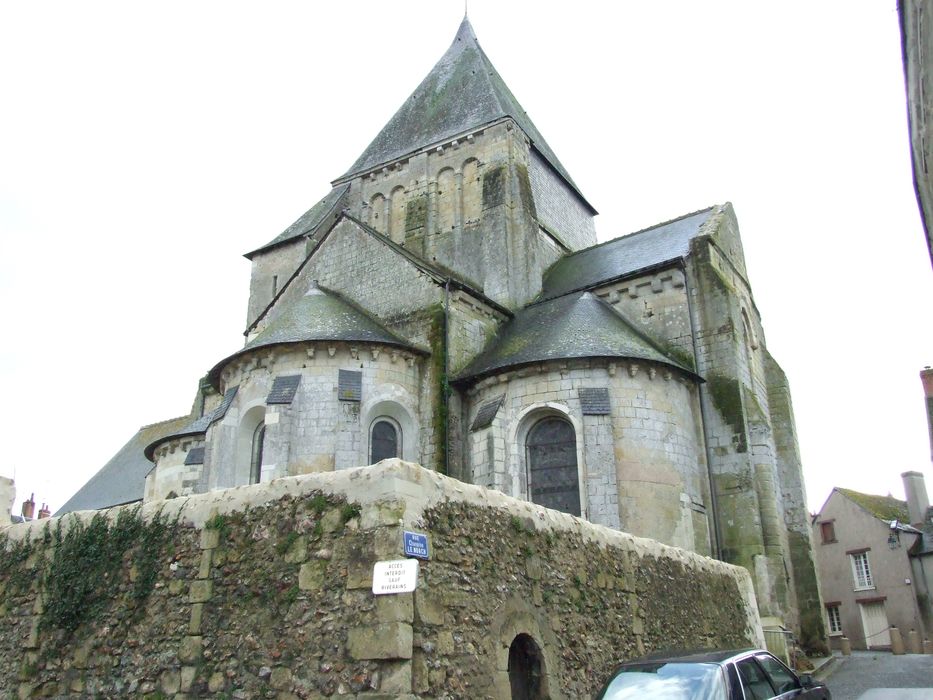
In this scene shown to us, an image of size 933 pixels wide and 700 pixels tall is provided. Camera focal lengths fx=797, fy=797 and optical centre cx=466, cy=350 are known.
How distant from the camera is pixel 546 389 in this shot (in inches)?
635

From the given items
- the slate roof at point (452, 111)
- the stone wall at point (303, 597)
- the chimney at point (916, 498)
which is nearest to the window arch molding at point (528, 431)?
the stone wall at point (303, 597)

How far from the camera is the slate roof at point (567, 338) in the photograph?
16.2 metres

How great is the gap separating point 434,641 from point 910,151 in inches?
210

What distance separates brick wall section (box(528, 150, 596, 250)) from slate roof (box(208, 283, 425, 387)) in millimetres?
8559

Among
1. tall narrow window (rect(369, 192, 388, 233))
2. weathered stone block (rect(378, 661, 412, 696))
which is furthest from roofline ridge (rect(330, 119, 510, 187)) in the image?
weathered stone block (rect(378, 661, 412, 696))

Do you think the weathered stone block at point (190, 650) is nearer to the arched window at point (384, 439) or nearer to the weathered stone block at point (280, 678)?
the weathered stone block at point (280, 678)

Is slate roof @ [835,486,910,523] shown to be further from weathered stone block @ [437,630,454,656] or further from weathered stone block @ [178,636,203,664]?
weathered stone block @ [178,636,203,664]

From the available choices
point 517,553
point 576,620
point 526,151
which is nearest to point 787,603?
point 576,620

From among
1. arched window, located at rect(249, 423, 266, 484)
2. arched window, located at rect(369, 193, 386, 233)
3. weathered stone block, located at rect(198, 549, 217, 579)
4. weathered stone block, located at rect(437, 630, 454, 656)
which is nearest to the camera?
weathered stone block, located at rect(437, 630, 454, 656)

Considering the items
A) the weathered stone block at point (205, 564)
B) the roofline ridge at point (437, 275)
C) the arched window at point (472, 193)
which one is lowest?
the weathered stone block at point (205, 564)

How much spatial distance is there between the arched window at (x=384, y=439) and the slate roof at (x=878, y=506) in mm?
21640

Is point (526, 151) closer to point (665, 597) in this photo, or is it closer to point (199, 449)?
point (199, 449)

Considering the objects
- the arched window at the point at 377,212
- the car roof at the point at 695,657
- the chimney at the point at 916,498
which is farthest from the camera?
the chimney at the point at 916,498

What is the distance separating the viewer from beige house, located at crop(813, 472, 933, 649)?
91.9ft
